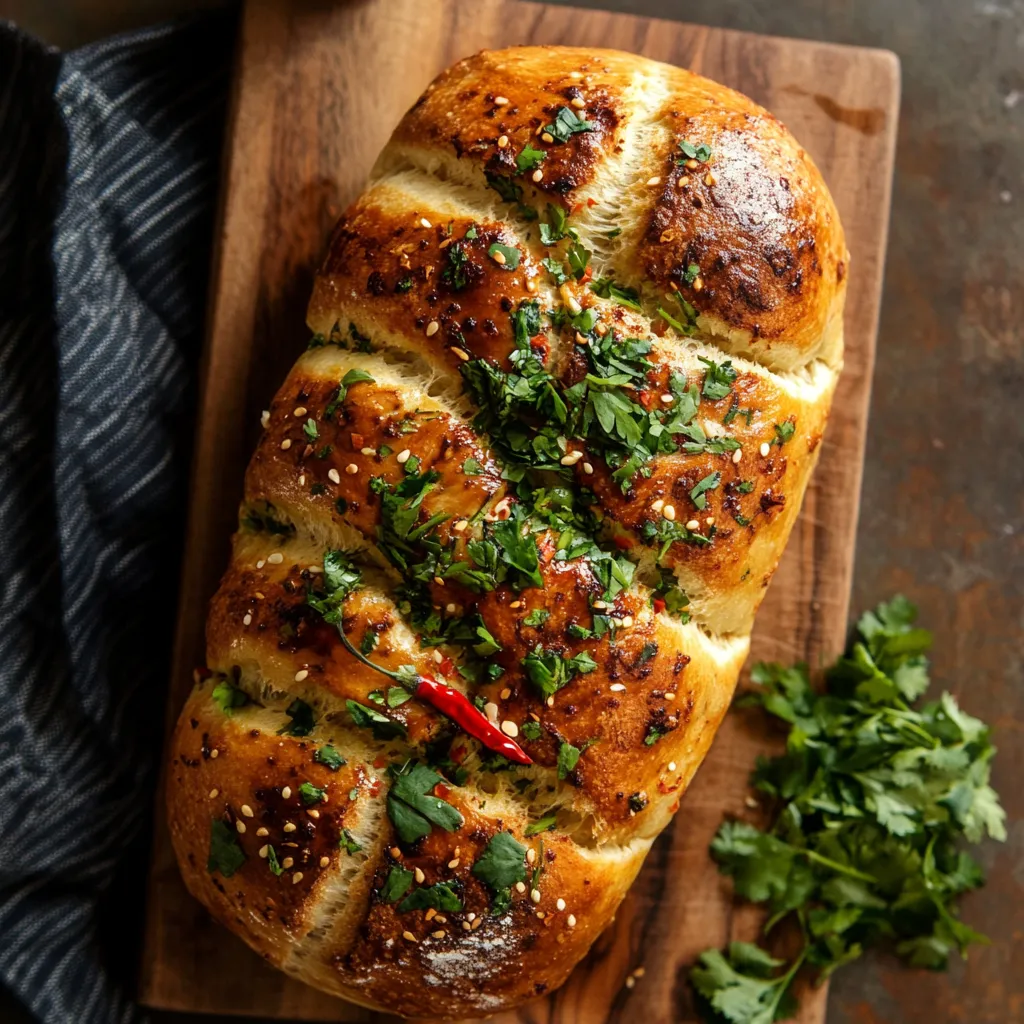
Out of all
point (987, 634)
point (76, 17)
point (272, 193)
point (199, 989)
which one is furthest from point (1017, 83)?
point (199, 989)

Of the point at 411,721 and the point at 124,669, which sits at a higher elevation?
the point at 411,721

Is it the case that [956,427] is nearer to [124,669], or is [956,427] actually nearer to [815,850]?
[815,850]

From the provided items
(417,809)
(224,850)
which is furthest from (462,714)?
(224,850)

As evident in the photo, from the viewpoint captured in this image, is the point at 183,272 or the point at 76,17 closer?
the point at 183,272

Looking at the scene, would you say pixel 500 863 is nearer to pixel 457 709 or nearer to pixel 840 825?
pixel 457 709

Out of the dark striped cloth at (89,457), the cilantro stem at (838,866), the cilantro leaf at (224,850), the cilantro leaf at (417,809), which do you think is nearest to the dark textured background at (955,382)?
the cilantro stem at (838,866)

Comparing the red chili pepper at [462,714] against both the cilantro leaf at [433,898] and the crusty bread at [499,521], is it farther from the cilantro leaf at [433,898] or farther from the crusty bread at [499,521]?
the cilantro leaf at [433,898]

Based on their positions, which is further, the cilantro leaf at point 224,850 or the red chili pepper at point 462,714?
the cilantro leaf at point 224,850
